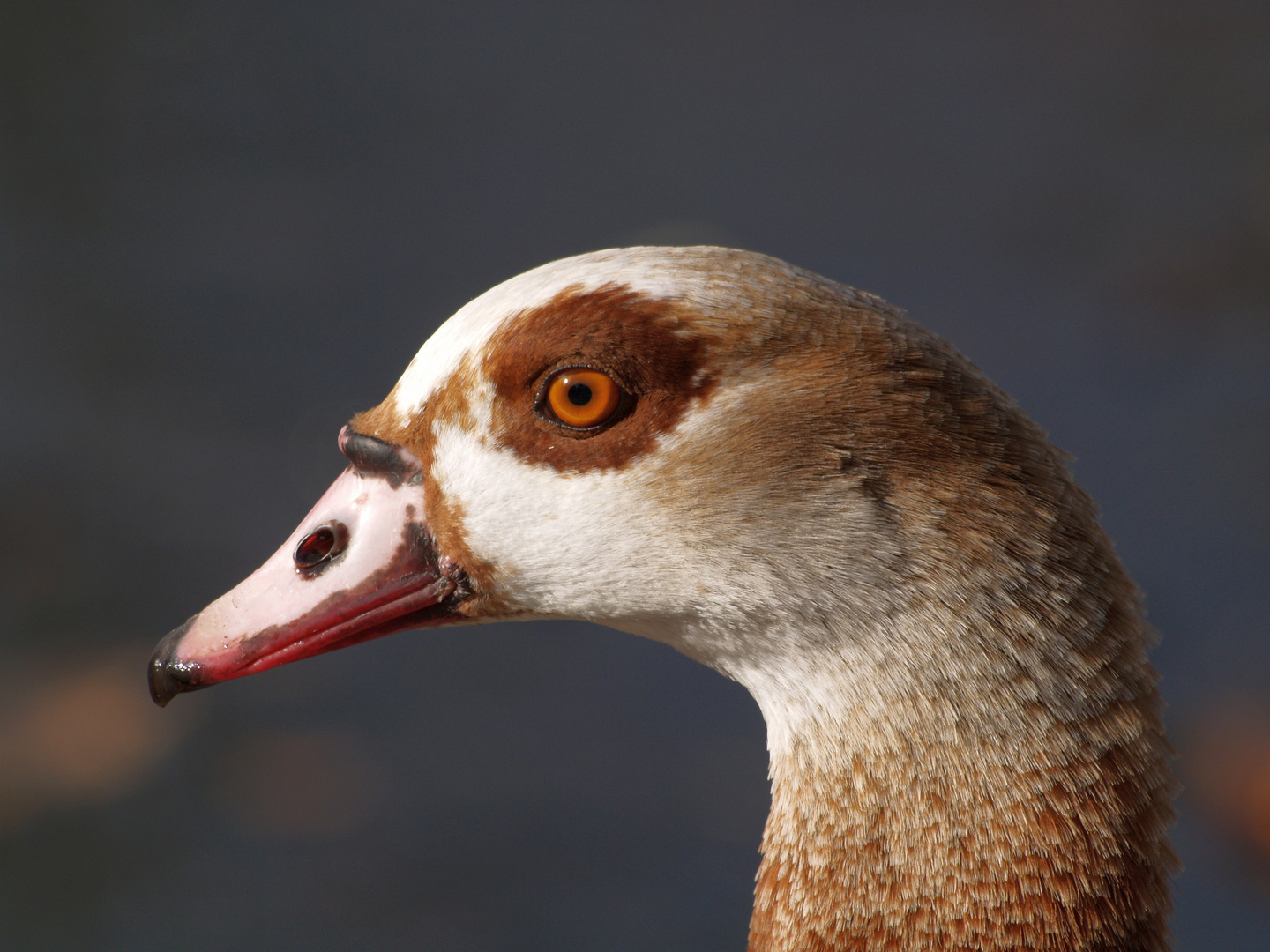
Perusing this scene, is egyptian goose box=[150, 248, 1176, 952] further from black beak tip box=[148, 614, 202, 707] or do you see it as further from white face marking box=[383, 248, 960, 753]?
black beak tip box=[148, 614, 202, 707]

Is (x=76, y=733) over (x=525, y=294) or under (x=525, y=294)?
under

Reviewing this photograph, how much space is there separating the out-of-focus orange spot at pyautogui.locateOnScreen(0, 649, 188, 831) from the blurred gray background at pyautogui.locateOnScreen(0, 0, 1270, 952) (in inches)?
0.4

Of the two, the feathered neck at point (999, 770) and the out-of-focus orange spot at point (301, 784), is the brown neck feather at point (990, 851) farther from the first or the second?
the out-of-focus orange spot at point (301, 784)

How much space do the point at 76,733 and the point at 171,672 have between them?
2032mm

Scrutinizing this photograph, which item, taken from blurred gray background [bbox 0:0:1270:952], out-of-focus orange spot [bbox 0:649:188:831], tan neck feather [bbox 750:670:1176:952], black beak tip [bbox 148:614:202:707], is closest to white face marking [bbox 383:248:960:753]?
tan neck feather [bbox 750:670:1176:952]

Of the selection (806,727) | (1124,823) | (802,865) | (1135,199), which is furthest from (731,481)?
(1135,199)

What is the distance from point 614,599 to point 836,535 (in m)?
0.29

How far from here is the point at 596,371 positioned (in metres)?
1.48

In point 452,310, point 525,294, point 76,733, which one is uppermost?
point 452,310

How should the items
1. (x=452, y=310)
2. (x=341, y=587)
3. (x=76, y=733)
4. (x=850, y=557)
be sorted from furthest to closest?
(x=452, y=310)
(x=76, y=733)
(x=341, y=587)
(x=850, y=557)

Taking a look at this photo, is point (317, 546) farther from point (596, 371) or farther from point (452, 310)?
point (452, 310)

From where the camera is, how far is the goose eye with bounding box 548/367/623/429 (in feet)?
4.87

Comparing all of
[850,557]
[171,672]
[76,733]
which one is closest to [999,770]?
[850,557]

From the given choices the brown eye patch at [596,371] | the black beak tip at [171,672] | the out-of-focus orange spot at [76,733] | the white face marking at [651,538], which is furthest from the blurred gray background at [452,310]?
the brown eye patch at [596,371]
